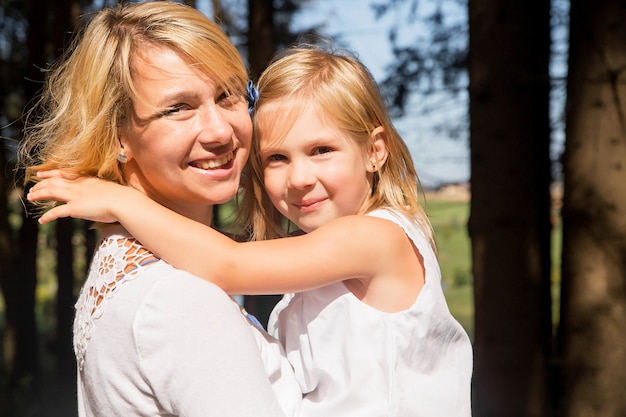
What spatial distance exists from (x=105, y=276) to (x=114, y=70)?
1.78ft

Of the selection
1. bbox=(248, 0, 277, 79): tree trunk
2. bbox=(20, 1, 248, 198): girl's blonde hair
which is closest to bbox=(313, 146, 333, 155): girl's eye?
bbox=(20, 1, 248, 198): girl's blonde hair

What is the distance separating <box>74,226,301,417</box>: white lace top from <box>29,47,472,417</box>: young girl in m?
0.19

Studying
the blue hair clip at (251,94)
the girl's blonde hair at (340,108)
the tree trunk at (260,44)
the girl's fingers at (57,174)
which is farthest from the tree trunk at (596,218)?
the tree trunk at (260,44)

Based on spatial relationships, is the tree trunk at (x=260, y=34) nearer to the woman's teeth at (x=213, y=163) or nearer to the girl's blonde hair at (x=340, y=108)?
the girl's blonde hair at (x=340, y=108)

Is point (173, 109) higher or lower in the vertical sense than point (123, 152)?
higher

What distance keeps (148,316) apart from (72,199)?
569 millimetres

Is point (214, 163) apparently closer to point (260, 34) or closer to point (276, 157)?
point (276, 157)

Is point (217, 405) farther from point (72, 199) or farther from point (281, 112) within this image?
point (281, 112)

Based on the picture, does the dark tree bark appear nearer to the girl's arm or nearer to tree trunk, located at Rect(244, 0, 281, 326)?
tree trunk, located at Rect(244, 0, 281, 326)

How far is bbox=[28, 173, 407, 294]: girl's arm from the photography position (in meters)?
1.99

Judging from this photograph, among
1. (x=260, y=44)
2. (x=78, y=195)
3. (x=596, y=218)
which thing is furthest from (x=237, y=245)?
(x=260, y=44)

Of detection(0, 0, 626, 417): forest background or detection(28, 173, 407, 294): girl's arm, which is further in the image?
detection(0, 0, 626, 417): forest background

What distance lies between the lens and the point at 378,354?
215 centimetres

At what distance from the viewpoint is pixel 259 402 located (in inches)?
67.1
